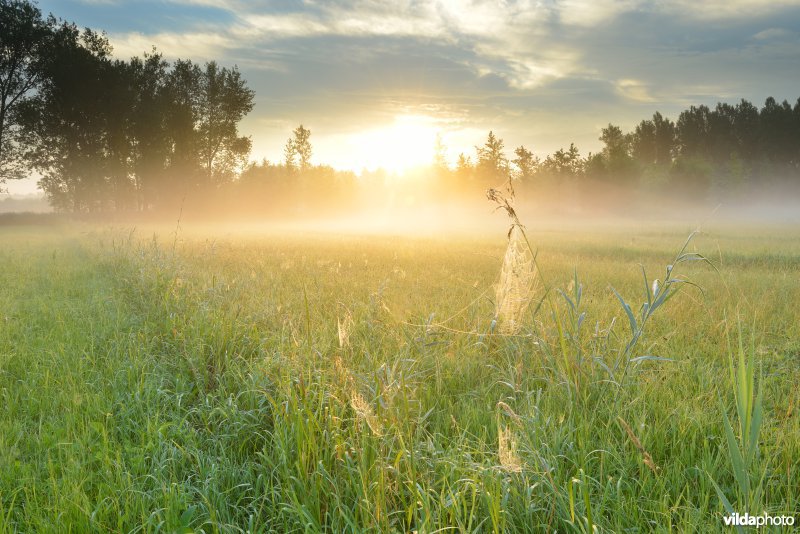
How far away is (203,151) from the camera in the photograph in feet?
167

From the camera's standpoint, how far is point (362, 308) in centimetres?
609

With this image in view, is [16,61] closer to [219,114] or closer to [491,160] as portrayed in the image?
[219,114]

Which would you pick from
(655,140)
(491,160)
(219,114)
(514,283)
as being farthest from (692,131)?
(514,283)

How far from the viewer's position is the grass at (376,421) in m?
2.24

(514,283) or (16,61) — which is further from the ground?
(16,61)

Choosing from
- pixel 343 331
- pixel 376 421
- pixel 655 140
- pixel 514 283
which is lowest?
pixel 376 421

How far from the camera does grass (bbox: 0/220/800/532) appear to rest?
224 cm

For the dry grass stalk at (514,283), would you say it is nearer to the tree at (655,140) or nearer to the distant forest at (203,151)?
the distant forest at (203,151)

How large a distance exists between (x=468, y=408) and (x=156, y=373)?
271 cm

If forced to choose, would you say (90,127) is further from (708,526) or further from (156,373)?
(708,526)

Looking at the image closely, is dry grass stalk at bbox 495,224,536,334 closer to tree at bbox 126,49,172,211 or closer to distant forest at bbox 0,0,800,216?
distant forest at bbox 0,0,800,216

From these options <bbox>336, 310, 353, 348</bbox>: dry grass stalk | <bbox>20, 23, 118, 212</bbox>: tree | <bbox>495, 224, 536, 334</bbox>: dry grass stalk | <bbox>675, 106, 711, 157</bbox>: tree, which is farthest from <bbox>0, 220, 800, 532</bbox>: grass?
<bbox>675, 106, 711, 157</bbox>: tree

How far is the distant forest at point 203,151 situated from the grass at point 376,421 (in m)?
4.97

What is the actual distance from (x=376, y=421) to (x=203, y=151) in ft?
178
